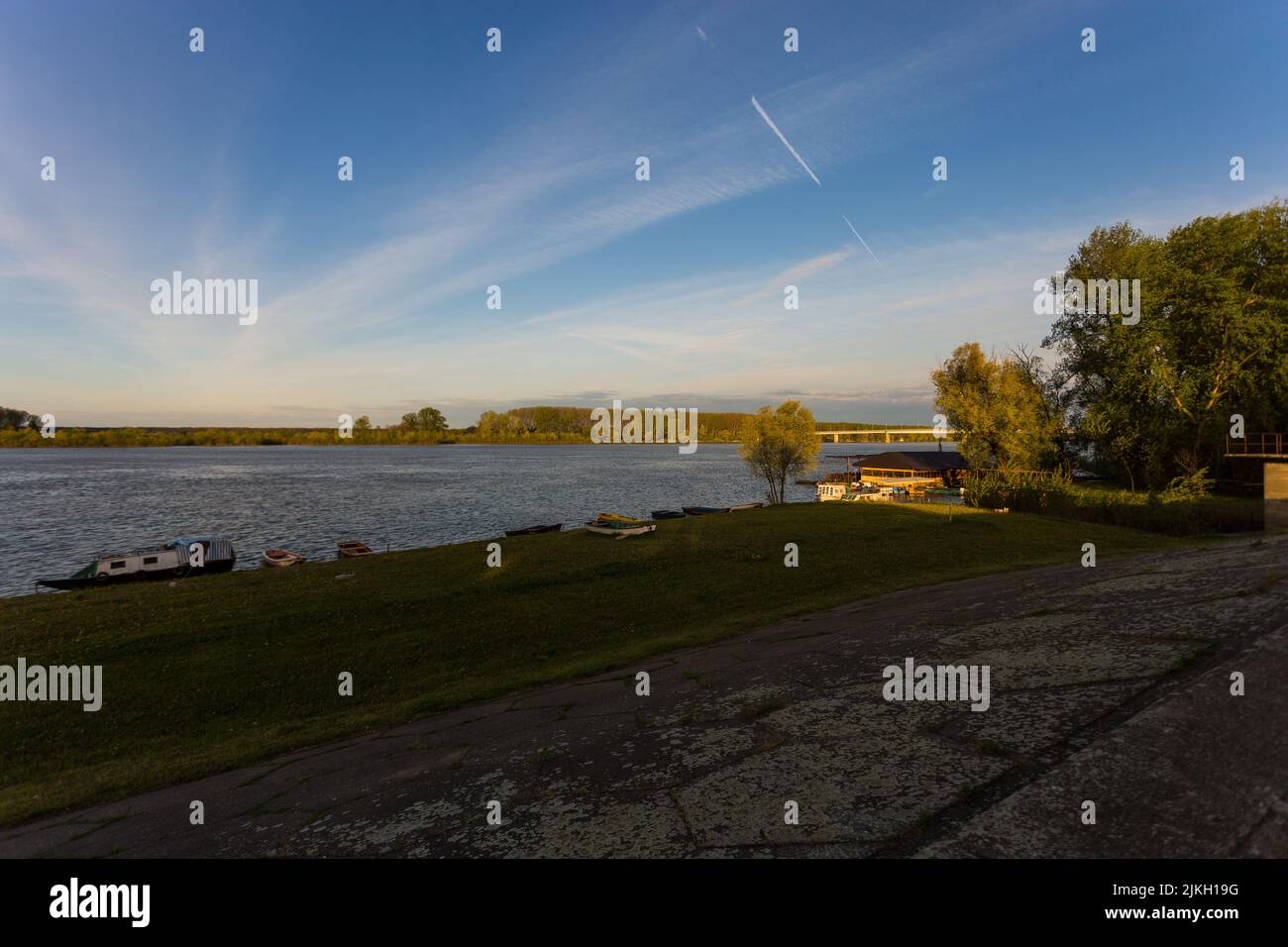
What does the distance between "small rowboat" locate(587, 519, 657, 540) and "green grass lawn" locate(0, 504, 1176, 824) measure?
1220 millimetres

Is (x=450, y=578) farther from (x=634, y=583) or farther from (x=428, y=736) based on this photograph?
(x=428, y=736)

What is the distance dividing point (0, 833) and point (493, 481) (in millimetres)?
95279

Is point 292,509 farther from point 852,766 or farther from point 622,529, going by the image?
point 852,766

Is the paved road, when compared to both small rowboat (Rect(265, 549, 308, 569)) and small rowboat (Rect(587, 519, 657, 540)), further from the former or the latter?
small rowboat (Rect(265, 549, 308, 569))

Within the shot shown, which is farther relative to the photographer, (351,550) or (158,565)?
(351,550)

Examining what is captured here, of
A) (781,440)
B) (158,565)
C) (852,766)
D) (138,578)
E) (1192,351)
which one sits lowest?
(138,578)

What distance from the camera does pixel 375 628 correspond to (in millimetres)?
15016

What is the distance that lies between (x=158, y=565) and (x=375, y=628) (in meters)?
21.1

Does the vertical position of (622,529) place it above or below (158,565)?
above

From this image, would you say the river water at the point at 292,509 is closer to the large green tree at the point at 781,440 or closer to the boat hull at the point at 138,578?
the boat hull at the point at 138,578

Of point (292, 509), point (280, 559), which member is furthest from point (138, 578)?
point (292, 509)

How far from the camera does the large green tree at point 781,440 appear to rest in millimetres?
56375
